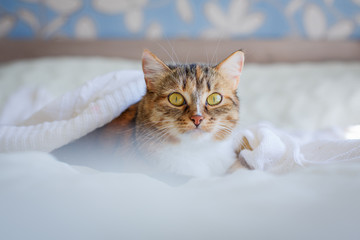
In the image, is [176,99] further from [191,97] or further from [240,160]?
[240,160]

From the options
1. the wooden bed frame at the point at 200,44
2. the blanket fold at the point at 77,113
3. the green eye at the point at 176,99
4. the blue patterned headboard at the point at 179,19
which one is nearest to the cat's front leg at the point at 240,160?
the green eye at the point at 176,99

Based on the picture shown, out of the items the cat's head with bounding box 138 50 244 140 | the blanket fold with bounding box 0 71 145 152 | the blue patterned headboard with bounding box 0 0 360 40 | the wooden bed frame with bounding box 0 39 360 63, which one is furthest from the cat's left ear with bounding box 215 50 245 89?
the blue patterned headboard with bounding box 0 0 360 40

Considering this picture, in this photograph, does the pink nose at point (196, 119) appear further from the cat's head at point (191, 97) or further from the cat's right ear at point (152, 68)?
the cat's right ear at point (152, 68)

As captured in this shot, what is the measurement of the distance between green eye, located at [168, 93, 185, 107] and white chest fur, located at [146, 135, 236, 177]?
0.09 metres

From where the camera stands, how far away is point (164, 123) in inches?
28.3

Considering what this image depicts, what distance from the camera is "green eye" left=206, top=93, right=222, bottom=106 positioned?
28.9 inches

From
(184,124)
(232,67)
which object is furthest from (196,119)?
(232,67)

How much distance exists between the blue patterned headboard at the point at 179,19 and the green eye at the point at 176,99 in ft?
4.58

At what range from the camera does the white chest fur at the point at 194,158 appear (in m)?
0.71

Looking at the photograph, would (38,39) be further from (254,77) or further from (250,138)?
(250,138)

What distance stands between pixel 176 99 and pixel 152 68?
0.11 metres

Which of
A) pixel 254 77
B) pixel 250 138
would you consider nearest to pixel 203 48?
pixel 254 77

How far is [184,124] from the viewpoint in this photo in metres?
0.69

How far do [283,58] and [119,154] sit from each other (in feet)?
5.34
